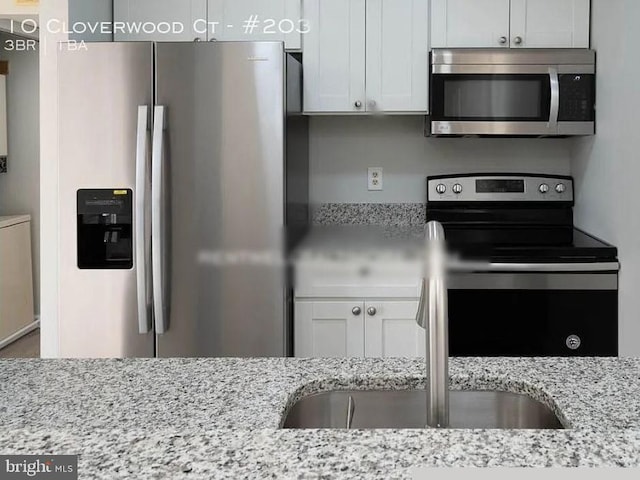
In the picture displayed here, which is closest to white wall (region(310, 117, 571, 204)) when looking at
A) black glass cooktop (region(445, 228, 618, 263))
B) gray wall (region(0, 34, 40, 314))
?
black glass cooktop (region(445, 228, 618, 263))

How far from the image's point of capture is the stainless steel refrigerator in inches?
104

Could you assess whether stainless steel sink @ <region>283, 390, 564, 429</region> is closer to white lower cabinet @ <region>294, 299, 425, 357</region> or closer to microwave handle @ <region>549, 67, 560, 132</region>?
white lower cabinet @ <region>294, 299, 425, 357</region>

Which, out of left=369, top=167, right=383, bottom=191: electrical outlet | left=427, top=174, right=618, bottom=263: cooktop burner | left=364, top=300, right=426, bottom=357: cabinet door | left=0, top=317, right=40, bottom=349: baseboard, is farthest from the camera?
left=0, top=317, right=40, bottom=349: baseboard

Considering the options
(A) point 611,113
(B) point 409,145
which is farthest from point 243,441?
(B) point 409,145

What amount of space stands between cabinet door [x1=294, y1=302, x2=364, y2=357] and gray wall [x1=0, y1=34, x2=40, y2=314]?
10.6 ft

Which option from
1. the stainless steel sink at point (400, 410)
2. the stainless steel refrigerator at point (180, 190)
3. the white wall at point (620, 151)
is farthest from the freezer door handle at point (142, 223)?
the white wall at point (620, 151)

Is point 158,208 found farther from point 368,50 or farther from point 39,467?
point 39,467

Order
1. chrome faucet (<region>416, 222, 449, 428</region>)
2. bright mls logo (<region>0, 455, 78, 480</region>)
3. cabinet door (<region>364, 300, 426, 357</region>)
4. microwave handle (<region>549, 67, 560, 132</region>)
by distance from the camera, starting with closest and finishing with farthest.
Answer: bright mls logo (<region>0, 455, 78, 480</region>) < chrome faucet (<region>416, 222, 449, 428</region>) < cabinet door (<region>364, 300, 426, 357</region>) < microwave handle (<region>549, 67, 560, 132</region>)

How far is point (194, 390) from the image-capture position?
A: 113cm

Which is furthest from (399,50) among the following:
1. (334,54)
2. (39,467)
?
(39,467)

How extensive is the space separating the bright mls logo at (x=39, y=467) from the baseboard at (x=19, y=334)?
14.3 ft

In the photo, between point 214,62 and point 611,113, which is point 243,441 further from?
point 611,113

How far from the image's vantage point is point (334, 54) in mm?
3074

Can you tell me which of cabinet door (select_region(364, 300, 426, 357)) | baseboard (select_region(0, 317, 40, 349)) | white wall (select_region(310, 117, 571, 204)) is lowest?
baseboard (select_region(0, 317, 40, 349))
